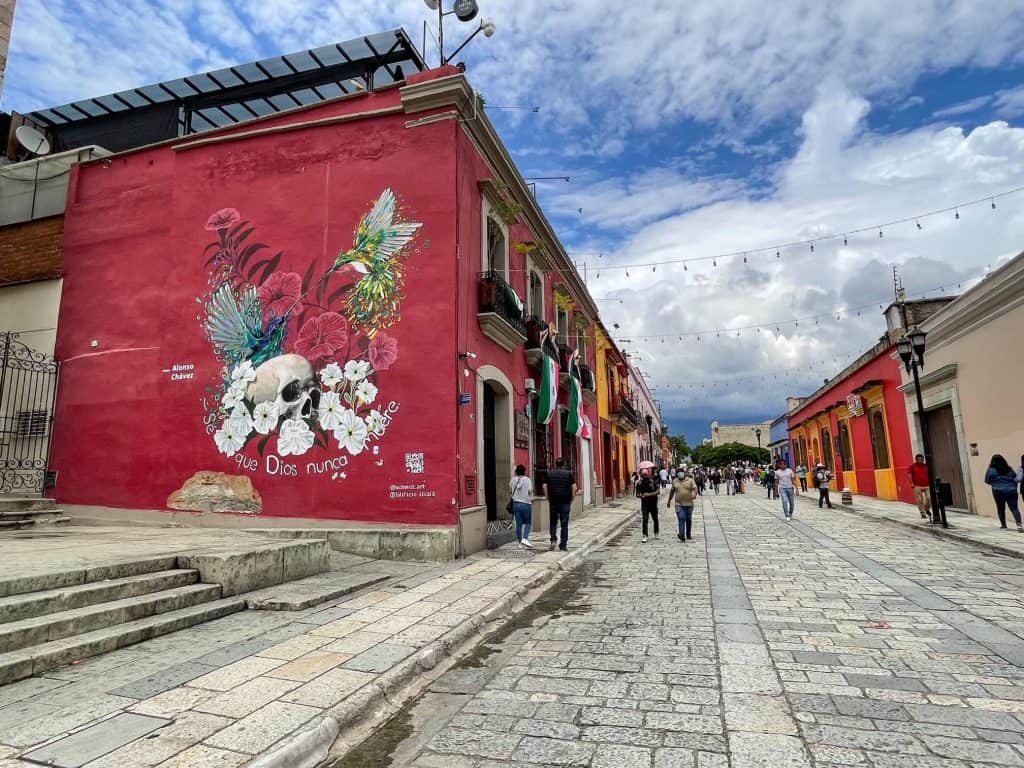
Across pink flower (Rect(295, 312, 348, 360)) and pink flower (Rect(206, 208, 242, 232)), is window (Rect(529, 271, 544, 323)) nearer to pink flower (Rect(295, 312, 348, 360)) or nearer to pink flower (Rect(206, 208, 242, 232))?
pink flower (Rect(295, 312, 348, 360))

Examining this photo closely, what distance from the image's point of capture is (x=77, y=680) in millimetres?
3977

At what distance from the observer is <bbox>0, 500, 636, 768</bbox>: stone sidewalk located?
2.98 m

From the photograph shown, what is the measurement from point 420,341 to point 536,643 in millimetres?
5731

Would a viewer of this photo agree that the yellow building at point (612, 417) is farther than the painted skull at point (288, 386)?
Yes

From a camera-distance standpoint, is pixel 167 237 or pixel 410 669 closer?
pixel 410 669

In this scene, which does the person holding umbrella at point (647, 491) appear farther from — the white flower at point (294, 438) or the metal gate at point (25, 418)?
the metal gate at point (25, 418)

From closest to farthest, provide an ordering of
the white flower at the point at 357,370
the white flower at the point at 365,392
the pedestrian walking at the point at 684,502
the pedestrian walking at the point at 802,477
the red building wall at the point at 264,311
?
the red building wall at the point at 264,311 < the white flower at the point at 365,392 < the white flower at the point at 357,370 < the pedestrian walking at the point at 684,502 < the pedestrian walking at the point at 802,477

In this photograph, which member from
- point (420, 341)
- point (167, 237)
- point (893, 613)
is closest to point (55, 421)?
point (167, 237)

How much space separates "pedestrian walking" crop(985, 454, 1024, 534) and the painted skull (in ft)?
42.5

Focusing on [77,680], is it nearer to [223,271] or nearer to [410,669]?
[410,669]

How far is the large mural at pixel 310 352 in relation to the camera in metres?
9.80

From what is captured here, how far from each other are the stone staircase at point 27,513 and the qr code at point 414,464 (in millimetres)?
6126

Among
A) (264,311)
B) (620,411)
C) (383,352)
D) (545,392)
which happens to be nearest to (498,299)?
(383,352)

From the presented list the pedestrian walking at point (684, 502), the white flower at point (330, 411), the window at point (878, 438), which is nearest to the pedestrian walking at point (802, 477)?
the window at point (878, 438)
